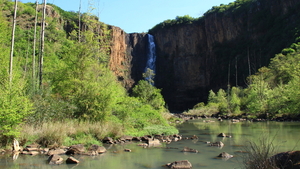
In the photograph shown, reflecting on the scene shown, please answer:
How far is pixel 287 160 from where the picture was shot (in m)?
6.30

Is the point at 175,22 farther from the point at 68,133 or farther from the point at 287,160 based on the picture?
the point at 287,160

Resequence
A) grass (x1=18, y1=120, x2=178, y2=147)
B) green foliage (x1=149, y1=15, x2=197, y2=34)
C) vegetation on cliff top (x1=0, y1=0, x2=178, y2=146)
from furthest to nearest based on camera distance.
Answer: green foliage (x1=149, y1=15, x2=197, y2=34)
grass (x1=18, y1=120, x2=178, y2=147)
vegetation on cliff top (x1=0, y1=0, x2=178, y2=146)

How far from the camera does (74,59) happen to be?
17.5 metres

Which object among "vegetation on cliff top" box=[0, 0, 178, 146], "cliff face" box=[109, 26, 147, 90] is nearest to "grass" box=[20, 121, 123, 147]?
"vegetation on cliff top" box=[0, 0, 178, 146]

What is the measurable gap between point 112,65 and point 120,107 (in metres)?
59.1

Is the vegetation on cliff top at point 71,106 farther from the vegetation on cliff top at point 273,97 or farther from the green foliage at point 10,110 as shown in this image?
the vegetation on cliff top at point 273,97

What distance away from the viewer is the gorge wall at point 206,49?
7181cm

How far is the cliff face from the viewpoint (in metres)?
78.4

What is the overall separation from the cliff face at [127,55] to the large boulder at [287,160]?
71159 millimetres

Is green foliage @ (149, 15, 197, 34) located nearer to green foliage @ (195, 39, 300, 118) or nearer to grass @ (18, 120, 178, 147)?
green foliage @ (195, 39, 300, 118)

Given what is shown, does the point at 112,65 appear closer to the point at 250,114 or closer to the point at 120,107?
the point at 250,114

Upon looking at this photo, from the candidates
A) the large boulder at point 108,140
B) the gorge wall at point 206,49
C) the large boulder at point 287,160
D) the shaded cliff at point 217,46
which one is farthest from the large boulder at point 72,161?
the gorge wall at point 206,49

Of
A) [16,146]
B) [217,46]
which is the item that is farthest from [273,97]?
[217,46]

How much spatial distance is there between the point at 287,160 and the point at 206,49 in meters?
83.0
